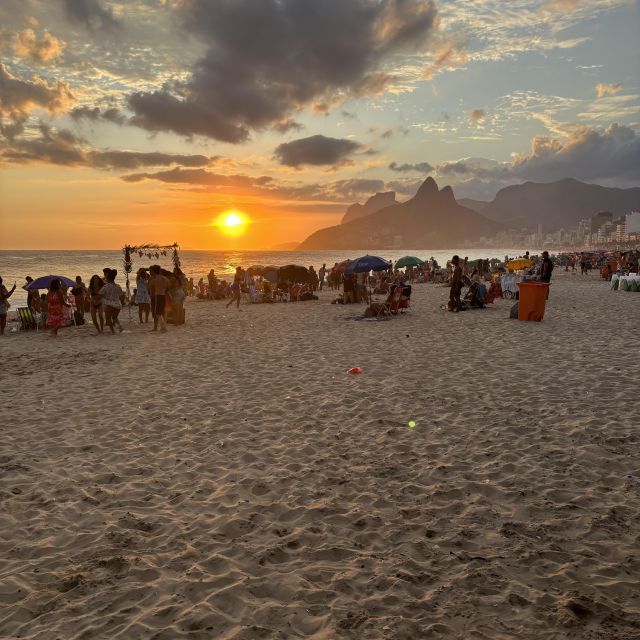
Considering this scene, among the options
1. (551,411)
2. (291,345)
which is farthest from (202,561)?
(291,345)

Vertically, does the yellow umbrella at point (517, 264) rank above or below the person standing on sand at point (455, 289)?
above

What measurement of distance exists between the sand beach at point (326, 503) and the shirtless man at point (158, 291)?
4.97 metres

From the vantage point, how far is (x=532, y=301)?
47.1ft

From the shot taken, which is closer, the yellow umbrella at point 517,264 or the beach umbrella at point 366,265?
the beach umbrella at point 366,265

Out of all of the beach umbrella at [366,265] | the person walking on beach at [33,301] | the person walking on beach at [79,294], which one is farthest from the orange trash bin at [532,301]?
the person walking on beach at [33,301]

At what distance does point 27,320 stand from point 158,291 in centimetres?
571

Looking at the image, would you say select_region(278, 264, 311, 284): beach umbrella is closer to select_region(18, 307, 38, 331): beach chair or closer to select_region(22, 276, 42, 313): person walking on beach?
select_region(22, 276, 42, 313): person walking on beach

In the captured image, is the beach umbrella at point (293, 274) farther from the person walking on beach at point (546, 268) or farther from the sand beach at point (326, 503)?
the sand beach at point (326, 503)

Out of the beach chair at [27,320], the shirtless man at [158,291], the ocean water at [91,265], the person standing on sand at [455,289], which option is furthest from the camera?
the ocean water at [91,265]

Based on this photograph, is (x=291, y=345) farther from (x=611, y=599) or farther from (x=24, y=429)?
(x=611, y=599)

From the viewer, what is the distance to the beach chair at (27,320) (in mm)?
15688

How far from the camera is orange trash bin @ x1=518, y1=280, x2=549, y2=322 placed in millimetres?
14164

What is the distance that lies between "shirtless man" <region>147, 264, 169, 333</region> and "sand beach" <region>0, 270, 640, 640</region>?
4.97m

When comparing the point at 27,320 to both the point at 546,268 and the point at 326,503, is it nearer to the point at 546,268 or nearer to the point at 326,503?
the point at 326,503
